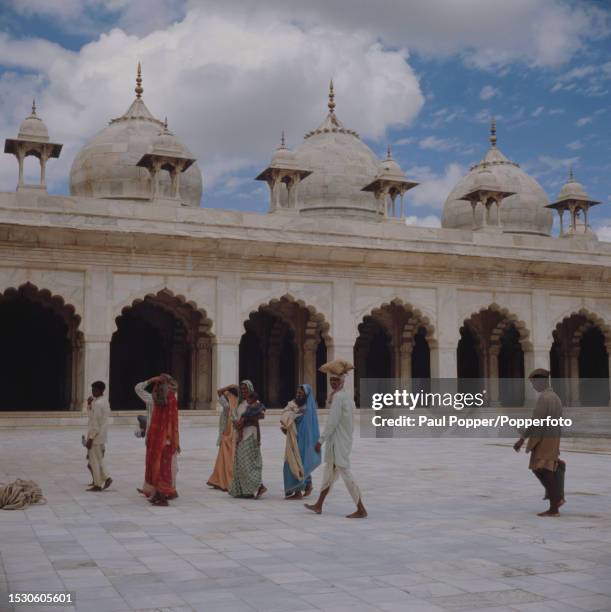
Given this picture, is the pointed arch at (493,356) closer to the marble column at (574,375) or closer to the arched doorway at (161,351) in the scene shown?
the marble column at (574,375)

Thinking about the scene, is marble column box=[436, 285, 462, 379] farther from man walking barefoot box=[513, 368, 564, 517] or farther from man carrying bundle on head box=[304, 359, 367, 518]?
man carrying bundle on head box=[304, 359, 367, 518]

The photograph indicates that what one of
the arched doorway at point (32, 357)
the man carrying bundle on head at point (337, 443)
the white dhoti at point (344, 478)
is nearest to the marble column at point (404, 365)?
the arched doorway at point (32, 357)

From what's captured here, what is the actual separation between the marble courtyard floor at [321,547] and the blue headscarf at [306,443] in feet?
0.80

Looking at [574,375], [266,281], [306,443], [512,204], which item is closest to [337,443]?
[306,443]

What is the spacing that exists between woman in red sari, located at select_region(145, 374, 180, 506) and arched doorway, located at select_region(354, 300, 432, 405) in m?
11.9

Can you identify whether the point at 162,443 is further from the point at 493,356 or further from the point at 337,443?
the point at 493,356

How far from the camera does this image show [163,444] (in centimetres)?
711

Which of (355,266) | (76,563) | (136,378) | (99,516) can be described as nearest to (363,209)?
(355,266)

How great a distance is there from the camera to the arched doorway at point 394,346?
2144 centimetres

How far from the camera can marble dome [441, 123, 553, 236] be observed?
88.0 ft

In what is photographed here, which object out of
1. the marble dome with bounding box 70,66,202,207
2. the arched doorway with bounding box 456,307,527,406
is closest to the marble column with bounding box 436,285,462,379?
the arched doorway with bounding box 456,307,527,406

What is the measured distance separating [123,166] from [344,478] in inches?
682

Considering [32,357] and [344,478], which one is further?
[32,357]

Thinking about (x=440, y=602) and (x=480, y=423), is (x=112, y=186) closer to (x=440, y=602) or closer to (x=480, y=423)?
A: (x=480, y=423)
